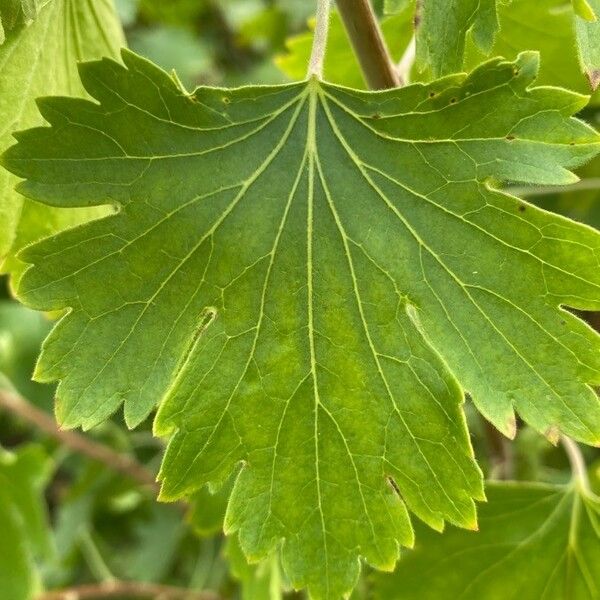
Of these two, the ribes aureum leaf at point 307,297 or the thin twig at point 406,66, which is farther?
the thin twig at point 406,66

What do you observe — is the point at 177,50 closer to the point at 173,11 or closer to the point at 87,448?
the point at 173,11

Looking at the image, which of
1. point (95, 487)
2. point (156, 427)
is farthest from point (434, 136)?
point (95, 487)

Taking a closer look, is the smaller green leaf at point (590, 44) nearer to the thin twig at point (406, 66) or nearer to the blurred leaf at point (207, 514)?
the thin twig at point (406, 66)

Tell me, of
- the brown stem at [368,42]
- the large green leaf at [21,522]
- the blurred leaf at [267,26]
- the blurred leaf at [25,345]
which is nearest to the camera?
the brown stem at [368,42]

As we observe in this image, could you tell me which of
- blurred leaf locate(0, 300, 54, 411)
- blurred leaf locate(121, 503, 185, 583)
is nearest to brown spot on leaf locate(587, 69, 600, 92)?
blurred leaf locate(121, 503, 185, 583)

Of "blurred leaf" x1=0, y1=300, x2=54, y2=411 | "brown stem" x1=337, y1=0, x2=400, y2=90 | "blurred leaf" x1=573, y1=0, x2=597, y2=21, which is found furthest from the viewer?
"blurred leaf" x1=0, y1=300, x2=54, y2=411

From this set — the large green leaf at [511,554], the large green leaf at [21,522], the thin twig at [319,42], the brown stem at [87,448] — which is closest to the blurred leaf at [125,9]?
the brown stem at [87,448]

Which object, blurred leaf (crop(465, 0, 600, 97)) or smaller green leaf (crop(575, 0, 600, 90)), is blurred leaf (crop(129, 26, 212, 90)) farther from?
smaller green leaf (crop(575, 0, 600, 90))
